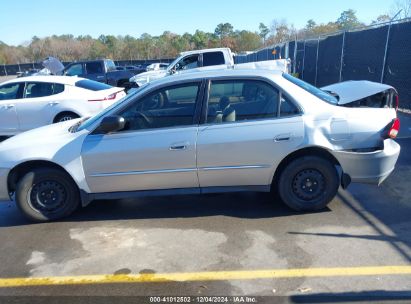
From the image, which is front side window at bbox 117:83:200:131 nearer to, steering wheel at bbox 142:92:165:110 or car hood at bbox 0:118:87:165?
steering wheel at bbox 142:92:165:110

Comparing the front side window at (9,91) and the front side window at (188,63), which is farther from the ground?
the front side window at (188,63)

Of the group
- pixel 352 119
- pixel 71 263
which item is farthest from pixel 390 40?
pixel 71 263

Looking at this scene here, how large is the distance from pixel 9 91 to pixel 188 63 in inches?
258

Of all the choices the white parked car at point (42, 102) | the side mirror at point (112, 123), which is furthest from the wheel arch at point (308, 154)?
the white parked car at point (42, 102)

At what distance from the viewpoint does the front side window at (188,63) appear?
13828mm

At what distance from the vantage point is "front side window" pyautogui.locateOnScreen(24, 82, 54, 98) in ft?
29.9

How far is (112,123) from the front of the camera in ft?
13.5

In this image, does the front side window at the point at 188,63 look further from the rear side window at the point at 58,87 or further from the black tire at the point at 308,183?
the black tire at the point at 308,183

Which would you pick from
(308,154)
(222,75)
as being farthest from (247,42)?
(308,154)

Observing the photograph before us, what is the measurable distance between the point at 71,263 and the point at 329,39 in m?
14.4

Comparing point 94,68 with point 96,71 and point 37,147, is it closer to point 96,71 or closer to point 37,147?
point 96,71

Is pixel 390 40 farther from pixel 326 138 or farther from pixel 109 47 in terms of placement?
pixel 109 47

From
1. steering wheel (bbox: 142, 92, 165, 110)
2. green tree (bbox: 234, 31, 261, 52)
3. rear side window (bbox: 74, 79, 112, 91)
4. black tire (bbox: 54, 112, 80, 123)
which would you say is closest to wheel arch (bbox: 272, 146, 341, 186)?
steering wheel (bbox: 142, 92, 165, 110)

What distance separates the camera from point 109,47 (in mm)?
95812
